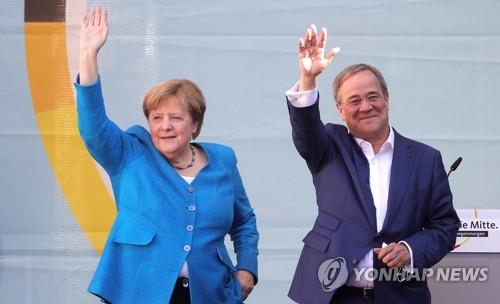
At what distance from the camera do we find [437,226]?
99.4 inches

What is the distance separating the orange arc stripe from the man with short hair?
1.08m

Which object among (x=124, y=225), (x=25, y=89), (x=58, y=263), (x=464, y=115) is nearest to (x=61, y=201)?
(x=58, y=263)

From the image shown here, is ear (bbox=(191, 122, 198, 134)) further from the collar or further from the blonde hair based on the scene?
the collar

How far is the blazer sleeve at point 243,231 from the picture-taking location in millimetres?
2549

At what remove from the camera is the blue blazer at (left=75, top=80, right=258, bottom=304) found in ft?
7.45

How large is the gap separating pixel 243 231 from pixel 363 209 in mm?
367

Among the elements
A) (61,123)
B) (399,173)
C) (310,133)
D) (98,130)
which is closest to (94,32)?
(98,130)

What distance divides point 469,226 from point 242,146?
0.88 meters

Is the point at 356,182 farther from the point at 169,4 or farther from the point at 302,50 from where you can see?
the point at 169,4

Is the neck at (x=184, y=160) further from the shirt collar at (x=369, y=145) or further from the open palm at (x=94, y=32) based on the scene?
the shirt collar at (x=369, y=145)

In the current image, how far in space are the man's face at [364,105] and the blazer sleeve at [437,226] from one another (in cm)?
20

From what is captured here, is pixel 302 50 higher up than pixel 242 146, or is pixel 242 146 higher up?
pixel 302 50


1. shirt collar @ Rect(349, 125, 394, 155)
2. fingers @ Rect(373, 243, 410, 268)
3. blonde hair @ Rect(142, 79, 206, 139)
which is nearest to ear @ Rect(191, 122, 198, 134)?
blonde hair @ Rect(142, 79, 206, 139)

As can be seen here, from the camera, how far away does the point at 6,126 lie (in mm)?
3316
